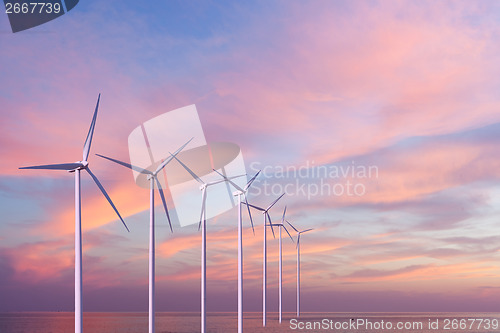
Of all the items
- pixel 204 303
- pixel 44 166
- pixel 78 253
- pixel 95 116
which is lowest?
pixel 204 303

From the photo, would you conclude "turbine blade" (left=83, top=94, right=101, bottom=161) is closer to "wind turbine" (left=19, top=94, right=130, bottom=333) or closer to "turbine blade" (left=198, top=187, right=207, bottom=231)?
"wind turbine" (left=19, top=94, right=130, bottom=333)

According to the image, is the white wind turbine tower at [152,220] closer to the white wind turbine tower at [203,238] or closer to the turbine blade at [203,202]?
the white wind turbine tower at [203,238]

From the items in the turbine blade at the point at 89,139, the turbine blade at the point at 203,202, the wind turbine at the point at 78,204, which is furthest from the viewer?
the turbine blade at the point at 203,202

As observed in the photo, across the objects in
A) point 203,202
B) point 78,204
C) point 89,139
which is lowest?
point 78,204

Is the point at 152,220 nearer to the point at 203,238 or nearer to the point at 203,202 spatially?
the point at 203,238

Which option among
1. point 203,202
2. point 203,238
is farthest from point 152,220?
point 203,202

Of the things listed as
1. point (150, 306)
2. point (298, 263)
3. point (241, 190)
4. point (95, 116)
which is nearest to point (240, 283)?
point (241, 190)

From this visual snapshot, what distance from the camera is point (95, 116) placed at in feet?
196

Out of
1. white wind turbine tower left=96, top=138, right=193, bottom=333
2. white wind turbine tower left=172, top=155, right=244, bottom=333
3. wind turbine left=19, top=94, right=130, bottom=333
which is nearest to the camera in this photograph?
wind turbine left=19, top=94, right=130, bottom=333

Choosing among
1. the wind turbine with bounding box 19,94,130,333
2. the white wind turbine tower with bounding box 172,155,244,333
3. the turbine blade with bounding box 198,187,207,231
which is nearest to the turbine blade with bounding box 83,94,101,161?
the wind turbine with bounding box 19,94,130,333

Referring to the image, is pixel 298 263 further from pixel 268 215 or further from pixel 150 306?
pixel 150 306

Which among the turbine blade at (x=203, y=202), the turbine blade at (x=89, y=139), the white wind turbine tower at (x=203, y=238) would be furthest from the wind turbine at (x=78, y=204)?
the turbine blade at (x=203, y=202)

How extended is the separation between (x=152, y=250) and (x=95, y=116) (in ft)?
44.8

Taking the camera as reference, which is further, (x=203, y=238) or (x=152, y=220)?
(x=203, y=238)
